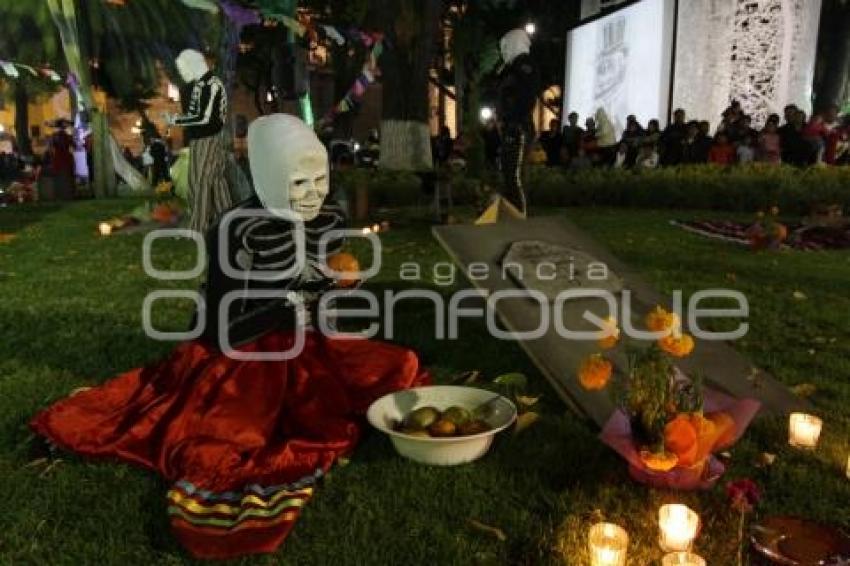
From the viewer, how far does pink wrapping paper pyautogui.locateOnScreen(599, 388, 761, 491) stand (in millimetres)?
3402

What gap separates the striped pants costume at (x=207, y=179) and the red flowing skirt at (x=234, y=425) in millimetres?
5211

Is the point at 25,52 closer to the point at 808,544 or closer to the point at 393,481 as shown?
the point at 393,481

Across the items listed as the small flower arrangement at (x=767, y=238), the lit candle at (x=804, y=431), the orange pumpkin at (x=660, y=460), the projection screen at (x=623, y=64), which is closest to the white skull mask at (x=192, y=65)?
the small flower arrangement at (x=767, y=238)

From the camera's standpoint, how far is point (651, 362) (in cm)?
350

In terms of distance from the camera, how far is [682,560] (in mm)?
2678

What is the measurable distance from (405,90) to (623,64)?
7.98 m

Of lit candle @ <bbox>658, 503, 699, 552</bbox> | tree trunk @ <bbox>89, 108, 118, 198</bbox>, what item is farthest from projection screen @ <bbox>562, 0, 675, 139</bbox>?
lit candle @ <bbox>658, 503, 699, 552</bbox>

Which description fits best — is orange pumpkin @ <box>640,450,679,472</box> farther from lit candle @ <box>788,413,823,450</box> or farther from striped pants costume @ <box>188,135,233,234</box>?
striped pants costume @ <box>188,135,233,234</box>

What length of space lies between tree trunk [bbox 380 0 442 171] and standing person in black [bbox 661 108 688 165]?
5106 mm

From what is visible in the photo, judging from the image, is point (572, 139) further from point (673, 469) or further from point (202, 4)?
point (673, 469)

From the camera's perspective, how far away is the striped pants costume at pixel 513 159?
33.2 ft

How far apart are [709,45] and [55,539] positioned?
19176 millimetres

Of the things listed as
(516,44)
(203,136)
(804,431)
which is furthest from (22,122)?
(804,431)

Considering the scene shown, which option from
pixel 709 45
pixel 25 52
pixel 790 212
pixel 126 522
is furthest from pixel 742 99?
pixel 25 52
